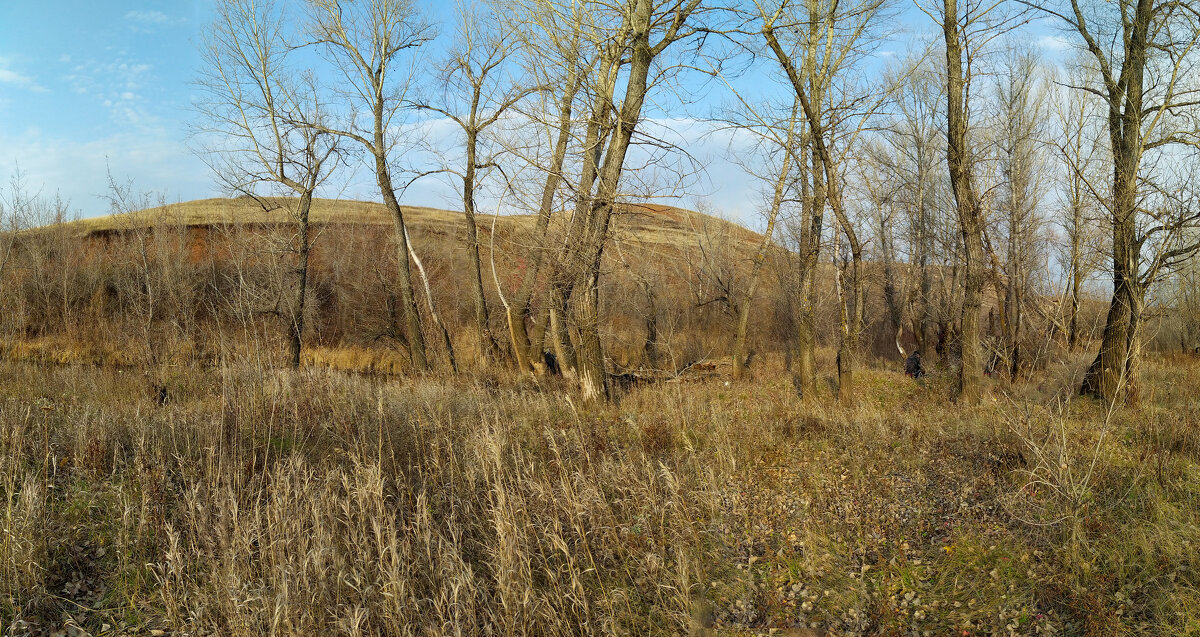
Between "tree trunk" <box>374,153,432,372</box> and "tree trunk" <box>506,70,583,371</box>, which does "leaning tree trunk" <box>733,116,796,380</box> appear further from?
"tree trunk" <box>374,153,432,372</box>

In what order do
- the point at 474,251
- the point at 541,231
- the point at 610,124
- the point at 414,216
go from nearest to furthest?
the point at 610,124 < the point at 541,231 < the point at 474,251 < the point at 414,216

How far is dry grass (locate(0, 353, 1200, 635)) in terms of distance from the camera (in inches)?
148

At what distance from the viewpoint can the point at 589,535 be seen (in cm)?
471

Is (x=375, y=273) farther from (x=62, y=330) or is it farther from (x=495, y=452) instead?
(x=495, y=452)

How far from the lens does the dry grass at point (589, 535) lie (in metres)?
3.75

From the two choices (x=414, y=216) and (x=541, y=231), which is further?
(x=414, y=216)

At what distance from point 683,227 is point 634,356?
4312mm

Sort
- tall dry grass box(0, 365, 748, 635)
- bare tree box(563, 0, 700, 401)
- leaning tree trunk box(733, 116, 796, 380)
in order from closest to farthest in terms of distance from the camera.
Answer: tall dry grass box(0, 365, 748, 635), bare tree box(563, 0, 700, 401), leaning tree trunk box(733, 116, 796, 380)


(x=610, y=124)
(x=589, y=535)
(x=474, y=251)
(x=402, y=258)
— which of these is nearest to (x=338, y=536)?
(x=589, y=535)

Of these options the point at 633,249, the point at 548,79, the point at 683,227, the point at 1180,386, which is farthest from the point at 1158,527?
the point at 683,227

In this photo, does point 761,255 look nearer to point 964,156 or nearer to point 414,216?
point 964,156

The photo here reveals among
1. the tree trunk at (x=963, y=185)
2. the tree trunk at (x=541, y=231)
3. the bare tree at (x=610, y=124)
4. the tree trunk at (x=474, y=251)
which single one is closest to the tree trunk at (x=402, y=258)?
the tree trunk at (x=474, y=251)

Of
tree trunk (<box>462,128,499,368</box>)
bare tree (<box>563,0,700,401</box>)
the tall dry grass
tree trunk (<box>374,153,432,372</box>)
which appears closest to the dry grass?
the tall dry grass

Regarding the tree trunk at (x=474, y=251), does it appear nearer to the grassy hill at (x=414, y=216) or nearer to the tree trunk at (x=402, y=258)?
the grassy hill at (x=414, y=216)
